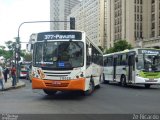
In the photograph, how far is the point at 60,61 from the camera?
17891 millimetres

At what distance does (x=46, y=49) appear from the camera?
1828 centimetres

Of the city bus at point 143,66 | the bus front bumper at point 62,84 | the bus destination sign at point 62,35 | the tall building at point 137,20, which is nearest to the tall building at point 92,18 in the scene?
the tall building at point 137,20

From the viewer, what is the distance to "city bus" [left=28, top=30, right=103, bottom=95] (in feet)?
58.3

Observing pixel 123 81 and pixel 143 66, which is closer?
pixel 143 66

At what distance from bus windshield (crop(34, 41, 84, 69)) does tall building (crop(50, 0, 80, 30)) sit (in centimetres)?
13577

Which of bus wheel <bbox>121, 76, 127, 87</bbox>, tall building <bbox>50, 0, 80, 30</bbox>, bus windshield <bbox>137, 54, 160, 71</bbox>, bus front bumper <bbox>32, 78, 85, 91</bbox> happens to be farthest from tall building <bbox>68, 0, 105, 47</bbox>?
bus front bumper <bbox>32, 78, 85, 91</bbox>

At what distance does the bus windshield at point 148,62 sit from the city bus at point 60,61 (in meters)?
9.71

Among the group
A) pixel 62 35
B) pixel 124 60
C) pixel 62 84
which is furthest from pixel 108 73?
pixel 62 84

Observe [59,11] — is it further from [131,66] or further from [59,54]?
[59,54]

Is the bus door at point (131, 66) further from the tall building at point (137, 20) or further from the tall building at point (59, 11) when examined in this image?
the tall building at point (59, 11)

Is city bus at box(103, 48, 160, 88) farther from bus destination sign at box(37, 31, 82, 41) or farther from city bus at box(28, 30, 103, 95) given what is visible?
bus destination sign at box(37, 31, 82, 41)

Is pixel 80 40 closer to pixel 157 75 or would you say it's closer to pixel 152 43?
pixel 157 75

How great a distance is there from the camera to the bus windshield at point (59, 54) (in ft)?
58.7

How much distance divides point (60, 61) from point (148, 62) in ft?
37.2
